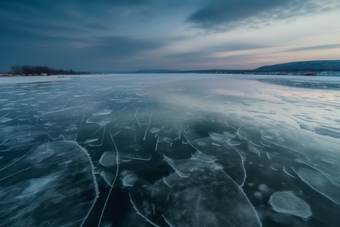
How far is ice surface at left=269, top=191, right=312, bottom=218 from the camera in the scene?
2010 millimetres

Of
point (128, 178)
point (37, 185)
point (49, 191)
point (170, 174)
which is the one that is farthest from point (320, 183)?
point (37, 185)

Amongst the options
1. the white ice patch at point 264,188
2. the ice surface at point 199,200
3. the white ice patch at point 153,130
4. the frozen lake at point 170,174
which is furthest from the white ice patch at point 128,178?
the white ice patch at point 264,188

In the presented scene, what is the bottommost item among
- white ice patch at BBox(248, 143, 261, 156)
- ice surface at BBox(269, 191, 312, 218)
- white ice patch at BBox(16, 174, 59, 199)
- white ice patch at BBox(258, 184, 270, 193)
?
white ice patch at BBox(248, 143, 261, 156)

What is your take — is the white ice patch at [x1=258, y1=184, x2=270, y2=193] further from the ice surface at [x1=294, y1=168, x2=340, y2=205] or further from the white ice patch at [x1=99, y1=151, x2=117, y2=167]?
the white ice patch at [x1=99, y1=151, x2=117, y2=167]

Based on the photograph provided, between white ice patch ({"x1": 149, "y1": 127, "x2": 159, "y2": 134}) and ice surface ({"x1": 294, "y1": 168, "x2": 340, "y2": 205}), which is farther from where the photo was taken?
white ice patch ({"x1": 149, "y1": 127, "x2": 159, "y2": 134})

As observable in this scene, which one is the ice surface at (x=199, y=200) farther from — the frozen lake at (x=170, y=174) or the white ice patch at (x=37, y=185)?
the white ice patch at (x=37, y=185)

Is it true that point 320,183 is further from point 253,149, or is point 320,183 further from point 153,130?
point 153,130

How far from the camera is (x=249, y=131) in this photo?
4656mm

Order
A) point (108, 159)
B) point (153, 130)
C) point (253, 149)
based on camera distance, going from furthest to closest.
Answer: point (153, 130), point (253, 149), point (108, 159)

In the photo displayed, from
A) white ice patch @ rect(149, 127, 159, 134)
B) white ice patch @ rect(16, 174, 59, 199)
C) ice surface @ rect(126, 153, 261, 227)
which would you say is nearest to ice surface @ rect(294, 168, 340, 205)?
ice surface @ rect(126, 153, 261, 227)

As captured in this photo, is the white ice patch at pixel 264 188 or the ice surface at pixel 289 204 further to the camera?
the white ice patch at pixel 264 188

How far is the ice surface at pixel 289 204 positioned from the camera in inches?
79.1

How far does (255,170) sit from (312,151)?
1837 mm

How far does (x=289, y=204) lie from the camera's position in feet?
7.02
